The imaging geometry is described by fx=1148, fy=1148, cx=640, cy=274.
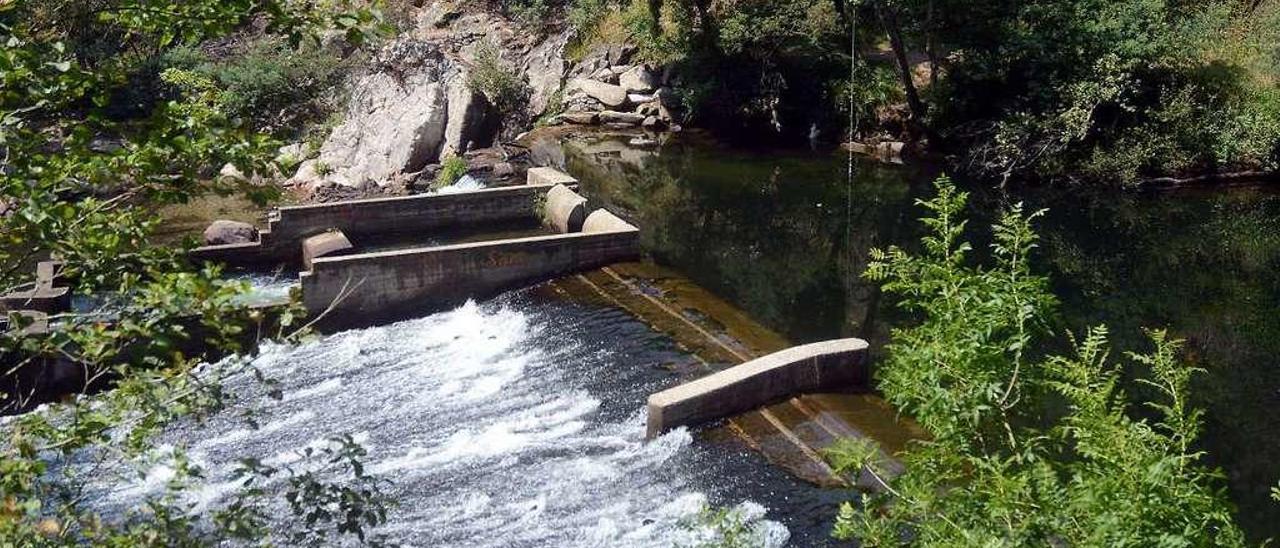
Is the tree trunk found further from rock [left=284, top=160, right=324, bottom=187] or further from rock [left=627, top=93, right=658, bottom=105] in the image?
rock [left=284, top=160, right=324, bottom=187]

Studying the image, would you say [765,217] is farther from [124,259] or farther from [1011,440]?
[124,259]

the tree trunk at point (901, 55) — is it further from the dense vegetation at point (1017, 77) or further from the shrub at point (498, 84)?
the shrub at point (498, 84)

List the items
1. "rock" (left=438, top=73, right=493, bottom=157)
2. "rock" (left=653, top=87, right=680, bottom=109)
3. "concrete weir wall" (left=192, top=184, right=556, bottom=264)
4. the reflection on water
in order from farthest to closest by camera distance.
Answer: "rock" (left=653, top=87, right=680, bottom=109), "rock" (left=438, top=73, right=493, bottom=157), "concrete weir wall" (left=192, top=184, right=556, bottom=264), the reflection on water

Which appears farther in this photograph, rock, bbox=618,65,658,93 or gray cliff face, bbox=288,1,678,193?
rock, bbox=618,65,658,93

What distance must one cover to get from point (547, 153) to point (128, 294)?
80.5 ft

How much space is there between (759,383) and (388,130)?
17378 mm

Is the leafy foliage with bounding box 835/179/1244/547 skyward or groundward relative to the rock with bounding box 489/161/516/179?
skyward

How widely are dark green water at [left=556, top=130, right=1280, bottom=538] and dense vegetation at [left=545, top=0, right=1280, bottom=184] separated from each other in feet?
3.90

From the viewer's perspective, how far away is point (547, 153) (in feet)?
96.8

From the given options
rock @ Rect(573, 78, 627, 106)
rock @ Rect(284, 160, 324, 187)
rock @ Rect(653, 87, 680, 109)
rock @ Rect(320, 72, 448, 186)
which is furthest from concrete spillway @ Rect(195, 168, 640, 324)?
rock @ Rect(573, 78, 627, 106)

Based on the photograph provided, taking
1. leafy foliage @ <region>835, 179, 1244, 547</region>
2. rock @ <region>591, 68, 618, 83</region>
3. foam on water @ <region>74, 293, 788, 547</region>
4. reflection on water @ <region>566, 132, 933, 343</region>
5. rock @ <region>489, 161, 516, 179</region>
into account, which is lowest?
foam on water @ <region>74, 293, 788, 547</region>

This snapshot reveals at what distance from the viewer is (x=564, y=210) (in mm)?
21484

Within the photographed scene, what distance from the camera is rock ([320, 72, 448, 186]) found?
1093 inches

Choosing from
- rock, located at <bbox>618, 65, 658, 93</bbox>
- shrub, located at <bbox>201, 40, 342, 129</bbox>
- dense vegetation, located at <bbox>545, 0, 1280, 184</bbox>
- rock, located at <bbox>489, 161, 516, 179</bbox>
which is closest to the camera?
dense vegetation, located at <bbox>545, 0, 1280, 184</bbox>
